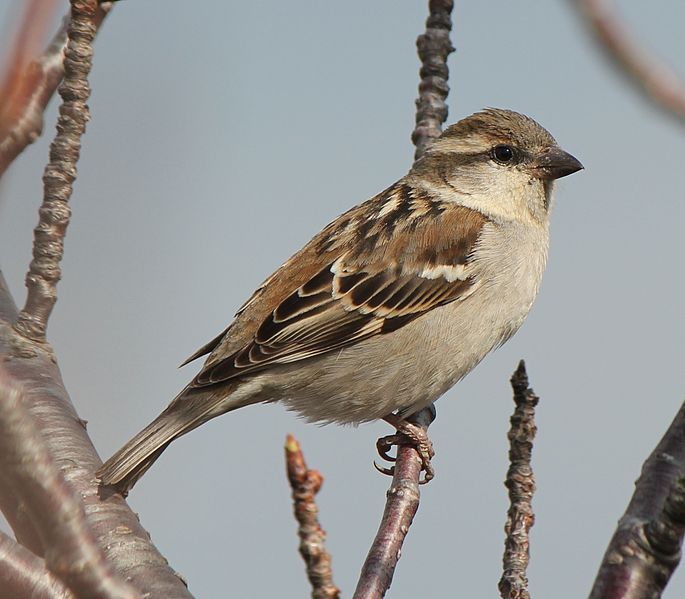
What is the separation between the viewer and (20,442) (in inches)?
51.4

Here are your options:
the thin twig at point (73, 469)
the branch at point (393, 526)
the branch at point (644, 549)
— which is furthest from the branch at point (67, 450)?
the branch at point (644, 549)

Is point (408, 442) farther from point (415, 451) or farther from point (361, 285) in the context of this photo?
point (361, 285)

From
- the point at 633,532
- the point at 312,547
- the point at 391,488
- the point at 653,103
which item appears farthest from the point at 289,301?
the point at 653,103

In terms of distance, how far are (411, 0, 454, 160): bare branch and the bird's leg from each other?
5.17ft

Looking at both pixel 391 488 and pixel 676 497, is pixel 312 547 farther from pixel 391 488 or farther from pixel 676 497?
pixel 391 488

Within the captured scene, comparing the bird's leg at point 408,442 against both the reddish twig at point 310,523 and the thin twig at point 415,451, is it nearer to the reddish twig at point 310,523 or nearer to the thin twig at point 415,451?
the thin twig at point 415,451

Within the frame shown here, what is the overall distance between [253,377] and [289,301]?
0.38 m

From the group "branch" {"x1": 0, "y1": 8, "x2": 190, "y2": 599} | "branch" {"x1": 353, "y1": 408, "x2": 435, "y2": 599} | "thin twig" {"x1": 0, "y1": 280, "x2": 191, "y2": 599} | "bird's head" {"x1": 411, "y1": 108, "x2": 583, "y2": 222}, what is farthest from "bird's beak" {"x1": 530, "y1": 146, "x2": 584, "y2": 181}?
"thin twig" {"x1": 0, "y1": 280, "x2": 191, "y2": 599}

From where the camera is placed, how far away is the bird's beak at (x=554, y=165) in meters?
4.78

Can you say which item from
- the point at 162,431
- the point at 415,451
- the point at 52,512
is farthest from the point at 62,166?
the point at 415,451

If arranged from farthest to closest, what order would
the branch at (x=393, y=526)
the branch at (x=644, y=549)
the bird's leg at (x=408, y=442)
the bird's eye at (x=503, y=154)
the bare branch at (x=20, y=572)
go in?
the bird's eye at (x=503, y=154) → the bird's leg at (x=408, y=442) → the branch at (x=393, y=526) → the bare branch at (x=20, y=572) → the branch at (x=644, y=549)

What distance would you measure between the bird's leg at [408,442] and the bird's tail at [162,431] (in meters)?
0.69

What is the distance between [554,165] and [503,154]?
0.89ft

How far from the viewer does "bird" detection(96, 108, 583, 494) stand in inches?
170
